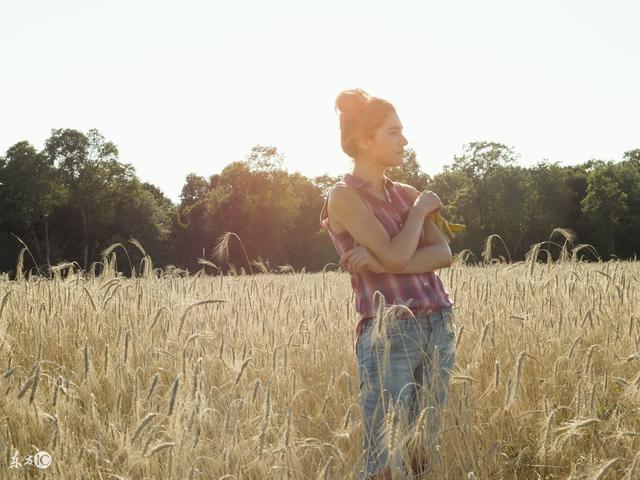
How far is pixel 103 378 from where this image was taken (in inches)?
144

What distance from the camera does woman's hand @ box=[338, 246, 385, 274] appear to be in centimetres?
287

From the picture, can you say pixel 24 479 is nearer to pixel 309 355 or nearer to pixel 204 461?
pixel 204 461

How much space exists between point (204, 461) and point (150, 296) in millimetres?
2147

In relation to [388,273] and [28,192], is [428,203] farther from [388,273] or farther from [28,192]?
[28,192]

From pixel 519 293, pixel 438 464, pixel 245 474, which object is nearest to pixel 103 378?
pixel 245 474

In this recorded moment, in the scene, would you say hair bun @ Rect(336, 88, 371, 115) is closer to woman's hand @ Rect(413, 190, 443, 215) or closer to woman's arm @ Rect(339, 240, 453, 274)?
woman's hand @ Rect(413, 190, 443, 215)

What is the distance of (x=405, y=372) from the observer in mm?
2836

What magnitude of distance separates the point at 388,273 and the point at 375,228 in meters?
0.23

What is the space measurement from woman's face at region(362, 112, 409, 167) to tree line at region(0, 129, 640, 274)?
122 ft

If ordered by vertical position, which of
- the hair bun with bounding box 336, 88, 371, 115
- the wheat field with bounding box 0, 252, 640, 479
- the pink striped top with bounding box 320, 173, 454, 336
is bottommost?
the wheat field with bounding box 0, 252, 640, 479

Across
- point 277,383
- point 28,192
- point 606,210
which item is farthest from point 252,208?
point 277,383

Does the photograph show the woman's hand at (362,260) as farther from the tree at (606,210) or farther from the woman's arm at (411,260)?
the tree at (606,210)

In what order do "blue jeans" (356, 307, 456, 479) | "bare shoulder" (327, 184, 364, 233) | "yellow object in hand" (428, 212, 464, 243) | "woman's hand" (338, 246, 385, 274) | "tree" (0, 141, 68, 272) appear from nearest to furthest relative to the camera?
"blue jeans" (356, 307, 456, 479)
"woman's hand" (338, 246, 385, 274)
"bare shoulder" (327, 184, 364, 233)
"yellow object in hand" (428, 212, 464, 243)
"tree" (0, 141, 68, 272)

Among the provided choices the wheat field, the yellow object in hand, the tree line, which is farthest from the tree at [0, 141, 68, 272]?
the yellow object in hand
